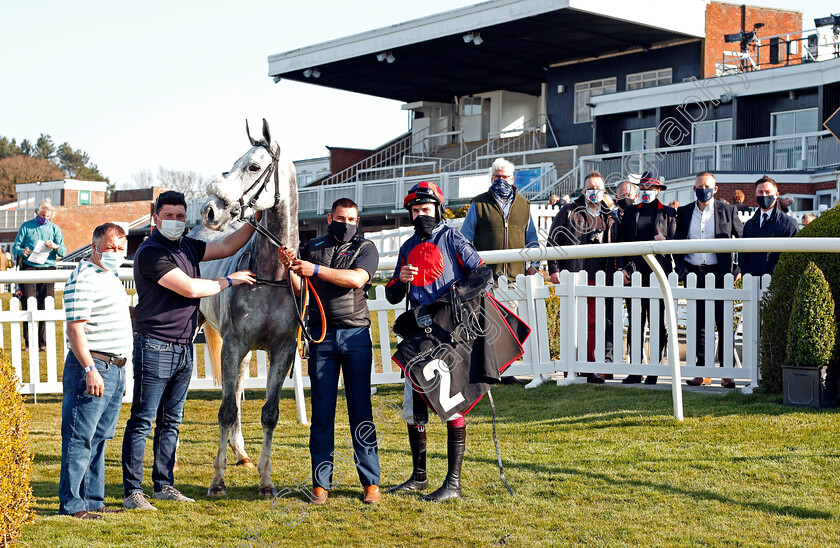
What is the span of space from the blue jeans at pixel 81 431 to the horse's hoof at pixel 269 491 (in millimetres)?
891

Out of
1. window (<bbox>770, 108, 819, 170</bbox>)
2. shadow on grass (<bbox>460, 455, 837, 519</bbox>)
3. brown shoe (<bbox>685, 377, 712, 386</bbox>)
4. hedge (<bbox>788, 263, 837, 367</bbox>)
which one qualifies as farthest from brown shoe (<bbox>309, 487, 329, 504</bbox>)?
window (<bbox>770, 108, 819, 170</bbox>)

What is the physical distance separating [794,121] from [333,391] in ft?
79.5

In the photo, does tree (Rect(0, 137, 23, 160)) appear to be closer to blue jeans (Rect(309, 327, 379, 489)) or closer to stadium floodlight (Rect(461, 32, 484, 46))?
stadium floodlight (Rect(461, 32, 484, 46))

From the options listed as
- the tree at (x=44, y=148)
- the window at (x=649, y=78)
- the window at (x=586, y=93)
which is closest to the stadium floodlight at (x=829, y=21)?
the window at (x=649, y=78)

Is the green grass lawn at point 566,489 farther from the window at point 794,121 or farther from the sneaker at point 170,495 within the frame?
the window at point 794,121

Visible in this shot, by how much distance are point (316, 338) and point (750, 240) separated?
9.04 feet

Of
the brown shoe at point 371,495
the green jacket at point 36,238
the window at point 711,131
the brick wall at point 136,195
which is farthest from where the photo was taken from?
the brick wall at point 136,195

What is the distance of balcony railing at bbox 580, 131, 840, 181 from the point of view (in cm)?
2253

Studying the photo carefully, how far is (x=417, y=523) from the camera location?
15.0 feet

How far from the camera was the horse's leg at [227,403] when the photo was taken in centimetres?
541

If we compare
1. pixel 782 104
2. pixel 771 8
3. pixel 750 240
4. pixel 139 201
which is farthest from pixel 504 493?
pixel 139 201

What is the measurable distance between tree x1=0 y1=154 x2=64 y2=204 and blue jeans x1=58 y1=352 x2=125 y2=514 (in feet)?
258

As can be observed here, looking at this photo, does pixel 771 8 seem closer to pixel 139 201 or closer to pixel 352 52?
pixel 352 52

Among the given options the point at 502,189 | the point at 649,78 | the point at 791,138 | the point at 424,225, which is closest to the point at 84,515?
the point at 424,225
